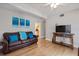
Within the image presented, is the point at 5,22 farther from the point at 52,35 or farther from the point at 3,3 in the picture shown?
the point at 52,35

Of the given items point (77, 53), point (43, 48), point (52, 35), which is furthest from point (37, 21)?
point (77, 53)

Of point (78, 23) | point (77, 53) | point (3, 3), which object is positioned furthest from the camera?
point (78, 23)

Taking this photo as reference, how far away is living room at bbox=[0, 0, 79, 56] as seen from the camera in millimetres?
1635

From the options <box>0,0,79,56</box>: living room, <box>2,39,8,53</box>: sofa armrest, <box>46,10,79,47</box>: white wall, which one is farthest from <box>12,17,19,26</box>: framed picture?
<box>46,10,79,47</box>: white wall

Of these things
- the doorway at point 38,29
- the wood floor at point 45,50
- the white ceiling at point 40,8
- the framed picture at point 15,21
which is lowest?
the wood floor at point 45,50

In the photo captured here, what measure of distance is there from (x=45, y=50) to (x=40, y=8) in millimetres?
1033

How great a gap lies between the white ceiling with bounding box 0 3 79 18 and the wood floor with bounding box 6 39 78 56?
0.73 metres

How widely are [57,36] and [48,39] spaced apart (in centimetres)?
26

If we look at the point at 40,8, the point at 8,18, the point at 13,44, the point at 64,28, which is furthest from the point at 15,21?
the point at 64,28

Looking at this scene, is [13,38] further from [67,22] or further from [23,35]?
[67,22]

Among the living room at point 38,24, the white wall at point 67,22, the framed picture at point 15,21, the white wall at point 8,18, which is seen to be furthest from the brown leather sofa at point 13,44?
the white wall at point 67,22

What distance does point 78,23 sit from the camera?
1.80m

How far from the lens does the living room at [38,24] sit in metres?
1.63

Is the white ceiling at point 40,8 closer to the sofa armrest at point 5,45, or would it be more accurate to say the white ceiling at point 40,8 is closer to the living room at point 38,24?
the living room at point 38,24
